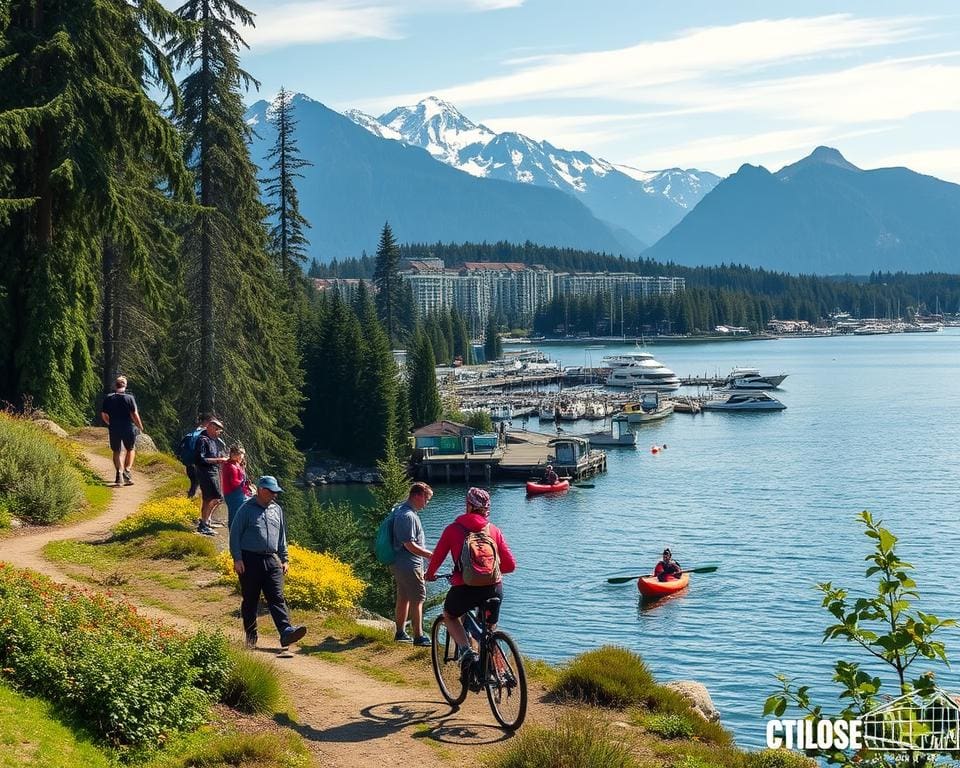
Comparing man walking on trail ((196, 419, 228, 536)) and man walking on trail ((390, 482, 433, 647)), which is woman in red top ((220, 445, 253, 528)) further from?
man walking on trail ((390, 482, 433, 647))

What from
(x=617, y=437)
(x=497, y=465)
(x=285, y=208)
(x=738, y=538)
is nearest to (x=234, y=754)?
(x=738, y=538)

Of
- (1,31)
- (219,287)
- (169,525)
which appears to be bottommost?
(169,525)

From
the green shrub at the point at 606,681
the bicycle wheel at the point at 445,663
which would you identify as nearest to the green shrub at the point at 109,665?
the bicycle wheel at the point at 445,663

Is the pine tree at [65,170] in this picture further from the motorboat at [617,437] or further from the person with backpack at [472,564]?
the motorboat at [617,437]

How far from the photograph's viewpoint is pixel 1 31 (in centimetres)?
2614

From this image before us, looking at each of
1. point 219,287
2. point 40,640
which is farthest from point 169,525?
point 219,287

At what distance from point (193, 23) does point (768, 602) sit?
2698 cm

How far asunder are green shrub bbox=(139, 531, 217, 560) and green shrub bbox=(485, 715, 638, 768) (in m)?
9.25

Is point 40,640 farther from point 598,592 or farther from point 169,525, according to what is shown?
point 598,592

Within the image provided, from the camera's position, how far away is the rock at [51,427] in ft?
82.3

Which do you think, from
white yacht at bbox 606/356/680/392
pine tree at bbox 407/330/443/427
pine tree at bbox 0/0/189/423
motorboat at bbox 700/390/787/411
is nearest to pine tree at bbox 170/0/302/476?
pine tree at bbox 0/0/189/423

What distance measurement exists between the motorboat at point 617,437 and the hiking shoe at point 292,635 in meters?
80.5

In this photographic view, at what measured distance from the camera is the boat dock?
75.1 m

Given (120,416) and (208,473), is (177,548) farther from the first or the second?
(120,416)
